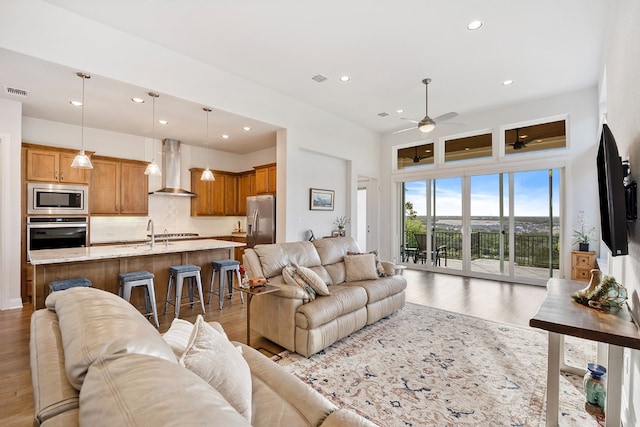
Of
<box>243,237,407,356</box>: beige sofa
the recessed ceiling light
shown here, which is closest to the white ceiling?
the recessed ceiling light

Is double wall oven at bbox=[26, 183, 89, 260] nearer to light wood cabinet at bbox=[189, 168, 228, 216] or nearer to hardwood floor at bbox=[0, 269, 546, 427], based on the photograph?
hardwood floor at bbox=[0, 269, 546, 427]

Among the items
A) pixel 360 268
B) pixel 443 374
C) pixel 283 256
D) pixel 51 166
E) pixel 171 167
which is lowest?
pixel 443 374

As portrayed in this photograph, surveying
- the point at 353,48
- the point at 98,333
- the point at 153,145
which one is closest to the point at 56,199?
the point at 153,145

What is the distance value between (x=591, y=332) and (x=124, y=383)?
205 cm

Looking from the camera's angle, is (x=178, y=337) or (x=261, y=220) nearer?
(x=178, y=337)

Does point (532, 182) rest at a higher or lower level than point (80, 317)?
higher

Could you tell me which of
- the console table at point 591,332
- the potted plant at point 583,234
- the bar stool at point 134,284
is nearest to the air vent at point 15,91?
the bar stool at point 134,284

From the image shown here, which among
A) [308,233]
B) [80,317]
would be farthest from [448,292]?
[80,317]

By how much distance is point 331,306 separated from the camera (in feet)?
9.82

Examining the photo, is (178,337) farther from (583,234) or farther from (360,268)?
(583,234)

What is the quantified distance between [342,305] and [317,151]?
3.73m

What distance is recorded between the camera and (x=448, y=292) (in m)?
5.26

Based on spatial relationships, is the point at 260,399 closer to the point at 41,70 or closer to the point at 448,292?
the point at 41,70

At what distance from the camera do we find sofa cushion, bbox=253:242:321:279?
3352mm
